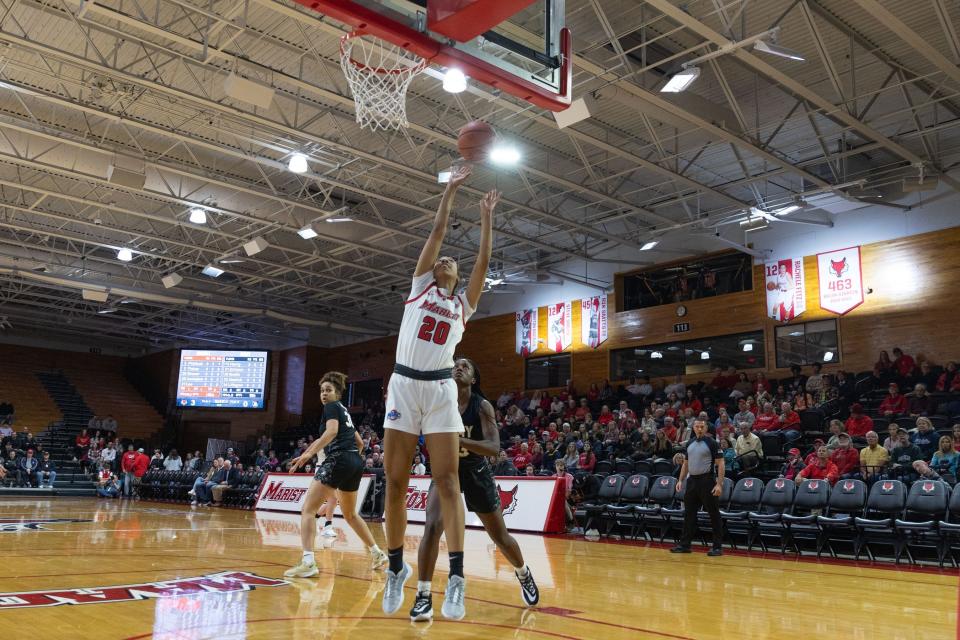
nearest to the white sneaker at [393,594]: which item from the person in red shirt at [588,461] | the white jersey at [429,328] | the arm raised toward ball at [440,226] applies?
the white jersey at [429,328]

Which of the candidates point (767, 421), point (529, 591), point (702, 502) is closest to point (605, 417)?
point (767, 421)

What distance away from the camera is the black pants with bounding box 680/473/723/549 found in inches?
351

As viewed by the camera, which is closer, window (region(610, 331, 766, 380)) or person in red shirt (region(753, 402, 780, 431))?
person in red shirt (region(753, 402, 780, 431))

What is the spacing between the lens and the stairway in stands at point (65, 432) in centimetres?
2441

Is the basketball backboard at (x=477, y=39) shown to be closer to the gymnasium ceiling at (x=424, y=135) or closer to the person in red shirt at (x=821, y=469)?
the gymnasium ceiling at (x=424, y=135)

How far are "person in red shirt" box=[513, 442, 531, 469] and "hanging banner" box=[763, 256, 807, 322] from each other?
6.79 meters

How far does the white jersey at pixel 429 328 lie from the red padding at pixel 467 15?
2029 millimetres

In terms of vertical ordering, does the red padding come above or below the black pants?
above

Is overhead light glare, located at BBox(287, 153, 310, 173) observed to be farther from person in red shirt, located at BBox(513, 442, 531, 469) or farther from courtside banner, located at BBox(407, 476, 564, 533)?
person in red shirt, located at BBox(513, 442, 531, 469)

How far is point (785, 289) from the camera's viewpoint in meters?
18.2

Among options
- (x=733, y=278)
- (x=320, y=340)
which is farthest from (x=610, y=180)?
(x=320, y=340)

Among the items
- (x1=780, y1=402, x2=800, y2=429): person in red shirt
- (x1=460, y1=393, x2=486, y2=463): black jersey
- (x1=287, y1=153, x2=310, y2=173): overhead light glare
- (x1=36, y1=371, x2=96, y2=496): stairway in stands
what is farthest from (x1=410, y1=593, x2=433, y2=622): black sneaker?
(x1=36, y1=371, x2=96, y2=496): stairway in stands

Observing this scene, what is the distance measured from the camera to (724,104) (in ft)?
45.5

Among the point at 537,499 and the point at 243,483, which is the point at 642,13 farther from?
the point at 243,483
